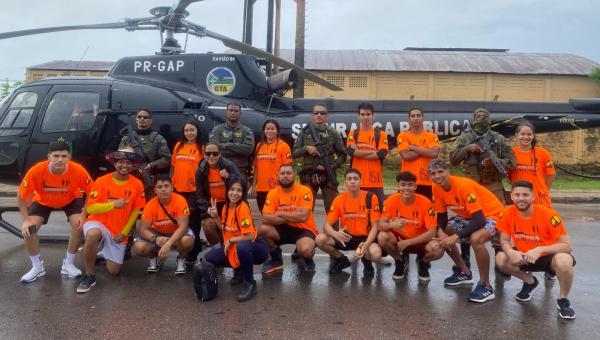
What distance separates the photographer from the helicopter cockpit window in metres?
7.27

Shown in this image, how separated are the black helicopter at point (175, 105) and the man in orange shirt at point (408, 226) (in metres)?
2.93

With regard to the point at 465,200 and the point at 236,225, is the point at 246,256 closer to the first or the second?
the point at 236,225

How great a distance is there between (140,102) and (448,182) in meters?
4.60

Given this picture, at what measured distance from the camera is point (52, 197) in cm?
544

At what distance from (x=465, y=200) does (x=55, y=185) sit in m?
4.14

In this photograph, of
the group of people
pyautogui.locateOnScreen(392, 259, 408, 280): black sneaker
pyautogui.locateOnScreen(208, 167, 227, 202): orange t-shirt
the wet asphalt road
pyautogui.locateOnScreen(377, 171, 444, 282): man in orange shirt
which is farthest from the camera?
pyautogui.locateOnScreen(208, 167, 227, 202): orange t-shirt

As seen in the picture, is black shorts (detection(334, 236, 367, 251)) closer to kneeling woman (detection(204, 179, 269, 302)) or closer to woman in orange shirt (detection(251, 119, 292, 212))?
kneeling woman (detection(204, 179, 269, 302))

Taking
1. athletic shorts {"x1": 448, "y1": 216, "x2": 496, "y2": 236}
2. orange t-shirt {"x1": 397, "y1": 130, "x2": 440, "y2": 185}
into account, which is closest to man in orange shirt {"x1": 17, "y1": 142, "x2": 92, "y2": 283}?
orange t-shirt {"x1": 397, "y1": 130, "x2": 440, "y2": 185}

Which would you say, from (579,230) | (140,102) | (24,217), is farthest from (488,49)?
(24,217)

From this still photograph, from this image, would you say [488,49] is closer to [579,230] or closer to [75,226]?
[579,230]

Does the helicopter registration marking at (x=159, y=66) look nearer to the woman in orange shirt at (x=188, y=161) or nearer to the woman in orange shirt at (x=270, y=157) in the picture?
the woman in orange shirt at (x=188, y=161)

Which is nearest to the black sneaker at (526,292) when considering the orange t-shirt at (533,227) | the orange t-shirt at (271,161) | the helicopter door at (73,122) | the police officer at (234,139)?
the orange t-shirt at (533,227)

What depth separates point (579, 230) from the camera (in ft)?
27.1

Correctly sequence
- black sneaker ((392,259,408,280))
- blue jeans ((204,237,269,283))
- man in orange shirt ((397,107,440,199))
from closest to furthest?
blue jeans ((204,237,269,283)) → black sneaker ((392,259,408,280)) → man in orange shirt ((397,107,440,199))
